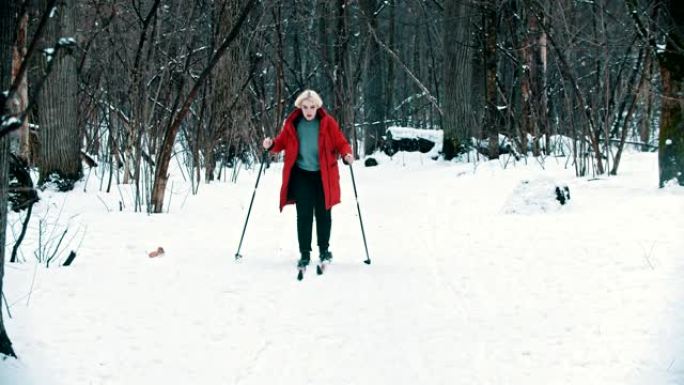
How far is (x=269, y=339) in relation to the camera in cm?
443

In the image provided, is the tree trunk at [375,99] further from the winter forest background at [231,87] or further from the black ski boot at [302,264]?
the black ski boot at [302,264]

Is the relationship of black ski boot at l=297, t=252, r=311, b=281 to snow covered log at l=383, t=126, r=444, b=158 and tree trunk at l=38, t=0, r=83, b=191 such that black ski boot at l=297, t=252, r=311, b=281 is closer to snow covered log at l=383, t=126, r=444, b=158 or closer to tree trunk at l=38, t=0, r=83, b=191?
tree trunk at l=38, t=0, r=83, b=191

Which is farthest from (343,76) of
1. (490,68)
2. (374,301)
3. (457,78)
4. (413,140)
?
(374,301)

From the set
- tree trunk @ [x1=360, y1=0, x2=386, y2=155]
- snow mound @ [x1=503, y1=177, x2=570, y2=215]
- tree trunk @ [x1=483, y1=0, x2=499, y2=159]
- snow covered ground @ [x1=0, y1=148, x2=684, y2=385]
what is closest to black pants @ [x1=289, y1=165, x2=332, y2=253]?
snow covered ground @ [x1=0, y1=148, x2=684, y2=385]

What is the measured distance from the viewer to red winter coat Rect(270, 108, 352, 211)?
262 inches

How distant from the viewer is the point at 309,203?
6711mm

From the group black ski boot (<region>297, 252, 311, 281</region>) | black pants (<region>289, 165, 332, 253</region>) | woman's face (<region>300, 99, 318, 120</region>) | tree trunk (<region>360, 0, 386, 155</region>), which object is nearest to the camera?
black ski boot (<region>297, 252, 311, 281</region>)

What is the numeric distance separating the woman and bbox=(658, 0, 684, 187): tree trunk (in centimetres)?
413

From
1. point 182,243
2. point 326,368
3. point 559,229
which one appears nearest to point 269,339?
point 326,368

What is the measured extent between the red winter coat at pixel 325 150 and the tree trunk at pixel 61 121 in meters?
4.97

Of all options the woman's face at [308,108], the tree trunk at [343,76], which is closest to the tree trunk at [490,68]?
the tree trunk at [343,76]

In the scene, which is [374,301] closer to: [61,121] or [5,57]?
[5,57]

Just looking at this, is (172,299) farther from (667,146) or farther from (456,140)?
(456,140)

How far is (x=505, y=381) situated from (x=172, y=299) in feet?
7.95
